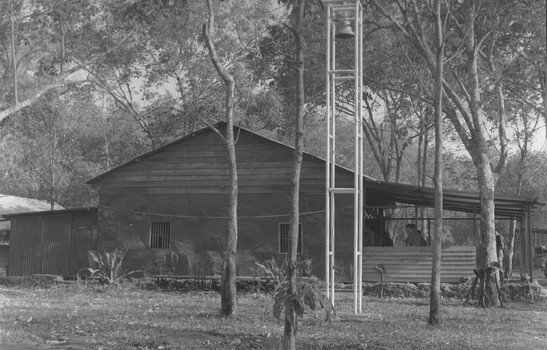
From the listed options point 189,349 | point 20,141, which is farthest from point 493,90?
point 20,141

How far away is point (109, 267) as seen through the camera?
23.1 meters

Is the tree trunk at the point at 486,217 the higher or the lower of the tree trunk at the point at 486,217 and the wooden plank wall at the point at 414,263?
the higher

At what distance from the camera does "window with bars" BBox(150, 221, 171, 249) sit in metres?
24.7

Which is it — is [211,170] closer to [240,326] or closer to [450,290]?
[450,290]

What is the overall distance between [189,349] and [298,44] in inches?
207

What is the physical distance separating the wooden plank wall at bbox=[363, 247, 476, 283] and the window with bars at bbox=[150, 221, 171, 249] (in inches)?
296

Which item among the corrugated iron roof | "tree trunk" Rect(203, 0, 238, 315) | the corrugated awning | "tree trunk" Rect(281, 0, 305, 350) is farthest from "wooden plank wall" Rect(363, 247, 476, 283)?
the corrugated iron roof

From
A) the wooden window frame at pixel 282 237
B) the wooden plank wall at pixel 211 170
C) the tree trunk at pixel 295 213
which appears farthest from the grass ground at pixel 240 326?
the wooden plank wall at pixel 211 170

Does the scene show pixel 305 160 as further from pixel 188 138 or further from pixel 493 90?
pixel 493 90

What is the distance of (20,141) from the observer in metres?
38.8

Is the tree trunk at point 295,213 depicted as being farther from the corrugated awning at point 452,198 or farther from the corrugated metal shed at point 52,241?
the corrugated metal shed at point 52,241

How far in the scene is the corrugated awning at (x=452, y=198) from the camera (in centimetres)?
2048

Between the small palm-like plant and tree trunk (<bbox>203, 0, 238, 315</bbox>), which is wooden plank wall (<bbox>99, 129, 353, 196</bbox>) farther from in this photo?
tree trunk (<bbox>203, 0, 238, 315</bbox>)

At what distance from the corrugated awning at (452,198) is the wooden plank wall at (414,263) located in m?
1.69
